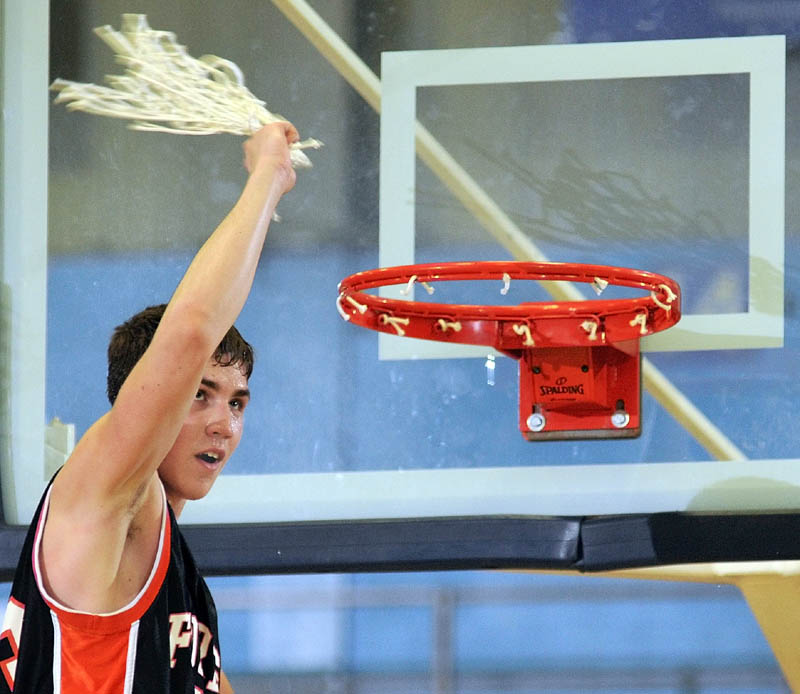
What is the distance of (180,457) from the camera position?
5.16 ft

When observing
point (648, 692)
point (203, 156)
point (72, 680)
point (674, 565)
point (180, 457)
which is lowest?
point (648, 692)

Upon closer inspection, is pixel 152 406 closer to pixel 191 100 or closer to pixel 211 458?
pixel 211 458

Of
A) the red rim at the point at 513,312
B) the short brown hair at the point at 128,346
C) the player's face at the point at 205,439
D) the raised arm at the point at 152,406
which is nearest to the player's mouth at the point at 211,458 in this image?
the player's face at the point at 205,439

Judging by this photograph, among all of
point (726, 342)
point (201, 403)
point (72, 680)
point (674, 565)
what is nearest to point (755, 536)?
point (674, 565)

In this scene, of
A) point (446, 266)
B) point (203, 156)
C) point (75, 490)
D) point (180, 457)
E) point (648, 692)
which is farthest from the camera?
point (203, 156)

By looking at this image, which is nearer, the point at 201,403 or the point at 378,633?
the point at 201,403

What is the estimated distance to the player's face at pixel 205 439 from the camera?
156 cm

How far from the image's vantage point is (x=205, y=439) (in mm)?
1595

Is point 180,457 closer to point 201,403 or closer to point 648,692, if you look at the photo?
point 201,403

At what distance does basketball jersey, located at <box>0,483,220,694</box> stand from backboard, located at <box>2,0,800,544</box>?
1.42 metres

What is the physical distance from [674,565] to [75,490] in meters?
1.68

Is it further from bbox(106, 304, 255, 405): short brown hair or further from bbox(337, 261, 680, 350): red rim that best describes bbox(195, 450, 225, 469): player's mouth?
bbox(337, 261, 680, 350): red rim

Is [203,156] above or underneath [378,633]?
above

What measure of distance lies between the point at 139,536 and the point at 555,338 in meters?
1.47
